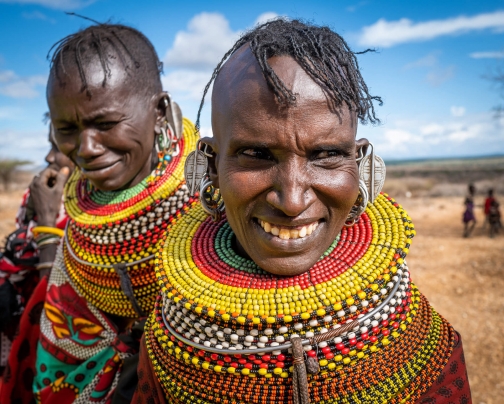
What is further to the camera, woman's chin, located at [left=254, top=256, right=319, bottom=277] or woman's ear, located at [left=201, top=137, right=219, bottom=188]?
woman's ear, located at [left=201, top=137, right=219, bottom=188]

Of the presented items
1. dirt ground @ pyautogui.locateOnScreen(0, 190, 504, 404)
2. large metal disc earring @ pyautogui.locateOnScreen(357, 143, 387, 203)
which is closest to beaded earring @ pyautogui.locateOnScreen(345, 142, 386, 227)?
large metal disc earring @ pyautogui.locateOnScreen(357, 143, 387, 203)

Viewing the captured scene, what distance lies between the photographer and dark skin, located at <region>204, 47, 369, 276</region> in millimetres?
1296

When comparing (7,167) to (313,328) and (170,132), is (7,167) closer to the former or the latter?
(170,132)

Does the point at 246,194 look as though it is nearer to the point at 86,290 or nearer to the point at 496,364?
the point at 86,290

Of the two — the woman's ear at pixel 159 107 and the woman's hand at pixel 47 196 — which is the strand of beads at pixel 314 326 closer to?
the woman's ear at pixel 159 107

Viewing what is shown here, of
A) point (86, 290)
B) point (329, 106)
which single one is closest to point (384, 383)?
point (329, 106)

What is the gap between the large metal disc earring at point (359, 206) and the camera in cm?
155

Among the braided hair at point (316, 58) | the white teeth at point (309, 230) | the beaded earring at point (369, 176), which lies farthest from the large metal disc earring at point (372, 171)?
the white teeth at point (309, 230)

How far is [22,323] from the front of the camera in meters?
2.84

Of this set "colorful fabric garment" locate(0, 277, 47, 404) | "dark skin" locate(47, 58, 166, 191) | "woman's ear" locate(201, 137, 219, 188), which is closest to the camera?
"woman's ear" locate(201, 137, 219, 188)

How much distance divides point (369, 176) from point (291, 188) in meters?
0.42

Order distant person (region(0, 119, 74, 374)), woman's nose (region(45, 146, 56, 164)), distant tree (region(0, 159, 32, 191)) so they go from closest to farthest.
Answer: distant person (region(0, 119, 74, 374)) → woman's nose (region(45, 146, 56, 164)) → distant tree (region(0, 159, 32, 191))

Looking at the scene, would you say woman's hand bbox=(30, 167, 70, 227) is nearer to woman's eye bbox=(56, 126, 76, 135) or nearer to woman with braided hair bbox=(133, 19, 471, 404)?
woman's eye bbox=(56, 126, 76, 135)

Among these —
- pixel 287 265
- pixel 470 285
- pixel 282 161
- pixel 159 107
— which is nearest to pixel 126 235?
pixel 159 107
